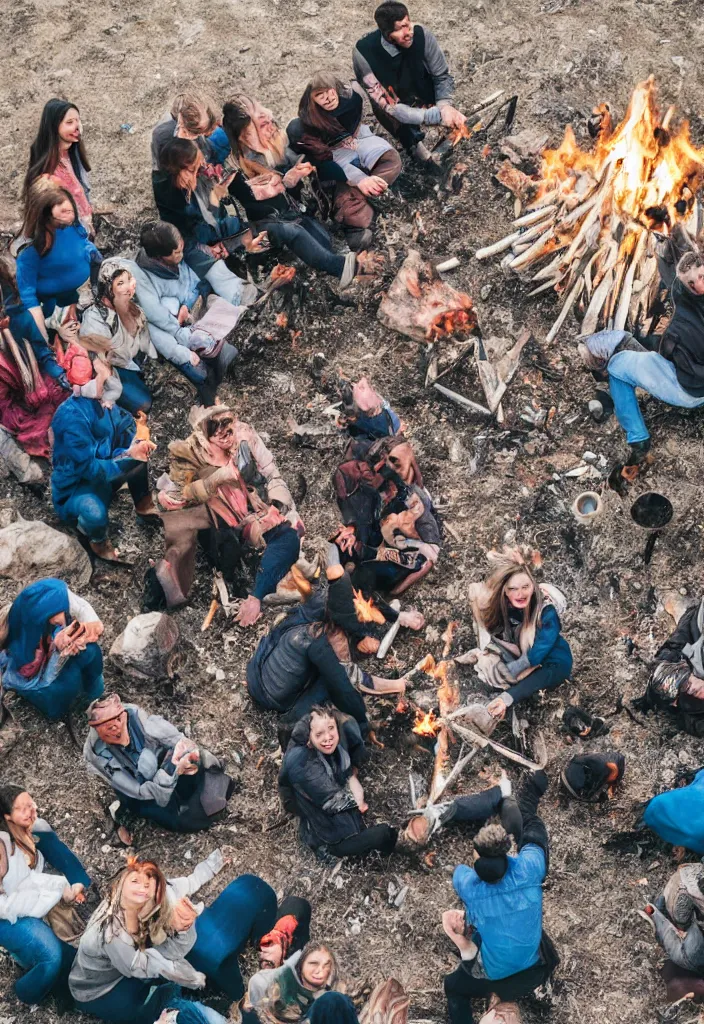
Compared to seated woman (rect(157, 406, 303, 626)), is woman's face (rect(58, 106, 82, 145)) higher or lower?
higher

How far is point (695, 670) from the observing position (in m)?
11.4

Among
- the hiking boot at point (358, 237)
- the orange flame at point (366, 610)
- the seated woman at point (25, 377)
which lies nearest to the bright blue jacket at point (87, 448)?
the seated woman at point (25, 377)

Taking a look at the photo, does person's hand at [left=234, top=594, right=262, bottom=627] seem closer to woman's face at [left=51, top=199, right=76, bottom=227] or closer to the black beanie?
the black beanie

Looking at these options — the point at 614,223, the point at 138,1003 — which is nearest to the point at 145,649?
the point at 138,1003

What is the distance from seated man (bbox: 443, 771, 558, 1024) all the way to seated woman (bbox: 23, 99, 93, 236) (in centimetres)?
671

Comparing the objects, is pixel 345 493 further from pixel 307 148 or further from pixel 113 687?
pixel 307 148

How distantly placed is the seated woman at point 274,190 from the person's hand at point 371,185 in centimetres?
51

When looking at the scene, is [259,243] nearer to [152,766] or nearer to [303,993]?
[152,766]

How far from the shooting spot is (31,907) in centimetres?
1049

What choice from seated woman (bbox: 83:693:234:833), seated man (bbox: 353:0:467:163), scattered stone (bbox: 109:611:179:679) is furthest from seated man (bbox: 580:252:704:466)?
seated woman (bbox: 83:693:234:833)

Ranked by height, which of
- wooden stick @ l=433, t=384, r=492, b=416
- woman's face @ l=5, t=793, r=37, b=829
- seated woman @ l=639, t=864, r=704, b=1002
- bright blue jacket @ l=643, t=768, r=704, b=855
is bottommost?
seated woman @ l=639, t=864, r=704, b=1002

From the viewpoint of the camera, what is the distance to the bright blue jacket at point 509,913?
10.2 m

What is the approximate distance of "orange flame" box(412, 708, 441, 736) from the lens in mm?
11797

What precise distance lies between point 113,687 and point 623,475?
4.80m
